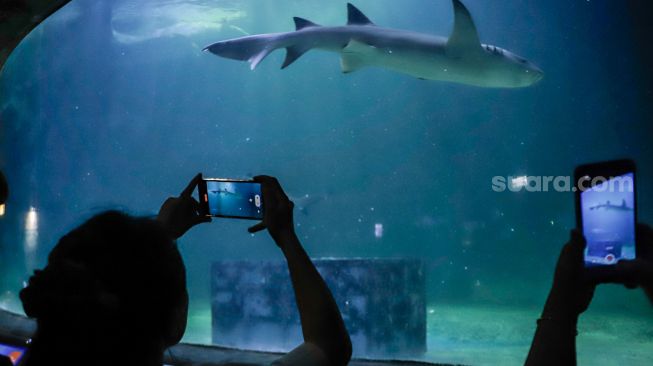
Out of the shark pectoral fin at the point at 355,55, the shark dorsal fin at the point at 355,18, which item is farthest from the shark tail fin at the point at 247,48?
the shark dorsal fin at the point at 355,18

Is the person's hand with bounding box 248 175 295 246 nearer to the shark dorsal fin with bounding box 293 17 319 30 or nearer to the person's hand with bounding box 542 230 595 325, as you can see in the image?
the person's hand with bounding box 542 230 595 325

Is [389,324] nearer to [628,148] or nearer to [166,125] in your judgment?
[628,148]

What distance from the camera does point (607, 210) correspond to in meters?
1.07

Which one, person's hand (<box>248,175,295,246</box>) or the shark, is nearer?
person's hand (<box>248,175,295,246</box>)

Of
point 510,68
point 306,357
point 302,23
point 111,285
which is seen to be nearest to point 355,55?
point 302,23

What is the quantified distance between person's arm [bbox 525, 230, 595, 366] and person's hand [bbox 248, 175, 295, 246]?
1.94ft

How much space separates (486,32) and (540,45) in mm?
2845

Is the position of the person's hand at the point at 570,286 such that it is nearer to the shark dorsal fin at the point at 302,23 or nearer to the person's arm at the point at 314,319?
the person's arm at the point at 314,319

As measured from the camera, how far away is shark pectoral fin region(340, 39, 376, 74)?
5.48 metres

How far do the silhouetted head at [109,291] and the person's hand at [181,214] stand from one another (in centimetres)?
63

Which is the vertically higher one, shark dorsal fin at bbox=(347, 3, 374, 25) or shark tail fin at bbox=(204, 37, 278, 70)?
shark dorsal fin at bbox=(347, 3, 374, 25)

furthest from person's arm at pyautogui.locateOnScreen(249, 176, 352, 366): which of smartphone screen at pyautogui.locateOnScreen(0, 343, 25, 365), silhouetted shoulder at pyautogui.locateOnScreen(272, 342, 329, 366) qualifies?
smartphone screen at pyautogui.locateOnScreen(0, 343, 25, 365)

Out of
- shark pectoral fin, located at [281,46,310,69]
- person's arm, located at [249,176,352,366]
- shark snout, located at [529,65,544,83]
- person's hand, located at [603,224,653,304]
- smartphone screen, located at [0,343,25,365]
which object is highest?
shark pectoral fin, located at [281,46,310,69]

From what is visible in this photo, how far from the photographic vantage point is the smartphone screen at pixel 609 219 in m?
1.02
